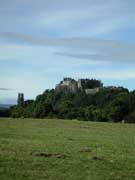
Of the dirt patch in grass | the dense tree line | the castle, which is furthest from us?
the castle

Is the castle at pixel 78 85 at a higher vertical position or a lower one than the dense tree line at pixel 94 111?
higher

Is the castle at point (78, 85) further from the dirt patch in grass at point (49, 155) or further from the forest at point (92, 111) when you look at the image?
the dirt patch in grass at point (49, 155)

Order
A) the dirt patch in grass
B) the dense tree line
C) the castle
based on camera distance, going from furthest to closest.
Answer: the castle < the dense tree line < the dirt patch in grass

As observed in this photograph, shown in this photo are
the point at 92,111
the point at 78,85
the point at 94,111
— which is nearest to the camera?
the point at 94,111

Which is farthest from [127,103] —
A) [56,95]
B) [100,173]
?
[100,173]

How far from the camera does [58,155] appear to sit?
53.7 feet

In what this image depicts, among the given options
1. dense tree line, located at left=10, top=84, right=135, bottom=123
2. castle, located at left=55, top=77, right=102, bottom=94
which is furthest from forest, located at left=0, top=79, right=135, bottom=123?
castle, located at left=55, top=77, right=102, bottom=94

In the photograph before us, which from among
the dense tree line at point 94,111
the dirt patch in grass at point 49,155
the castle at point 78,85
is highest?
the castle at point 78,85

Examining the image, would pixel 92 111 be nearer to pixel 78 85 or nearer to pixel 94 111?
pixel 94 111

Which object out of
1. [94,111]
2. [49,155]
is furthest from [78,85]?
[49,155]

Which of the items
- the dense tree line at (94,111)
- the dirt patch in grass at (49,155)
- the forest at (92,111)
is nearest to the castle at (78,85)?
the forest at (92,111)

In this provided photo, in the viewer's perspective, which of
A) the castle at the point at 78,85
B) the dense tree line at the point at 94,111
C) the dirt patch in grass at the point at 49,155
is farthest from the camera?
the castle at the point at 78,85

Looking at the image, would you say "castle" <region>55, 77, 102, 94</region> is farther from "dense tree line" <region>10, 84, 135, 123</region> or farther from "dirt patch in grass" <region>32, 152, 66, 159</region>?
"dirt patch in grass" <region>32, 152, 66, 159</region>

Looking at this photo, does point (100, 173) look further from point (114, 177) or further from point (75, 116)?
point (75, 116)
